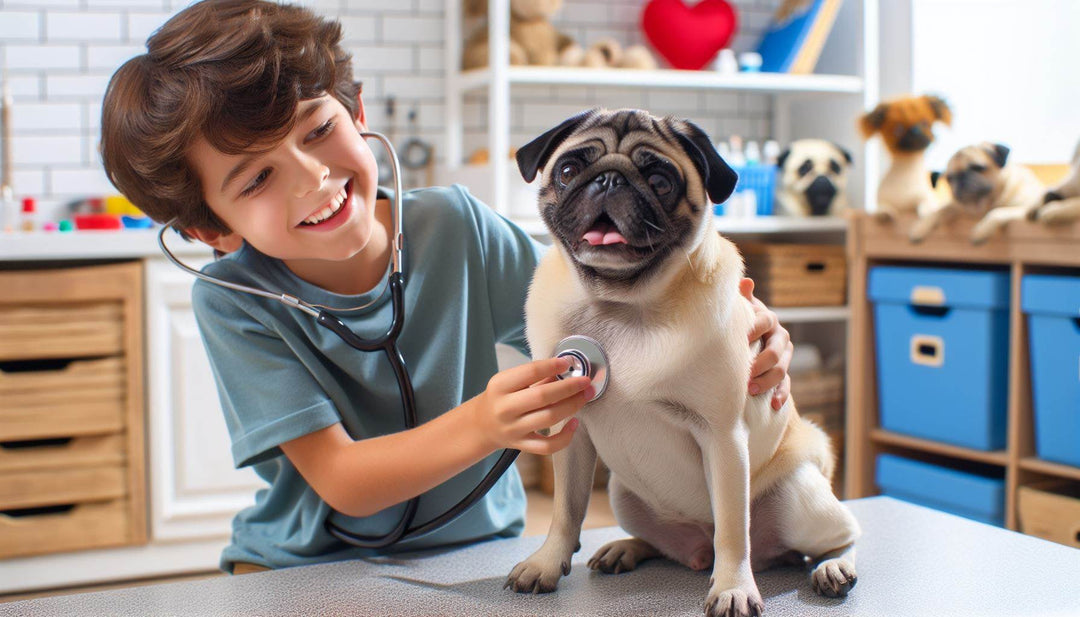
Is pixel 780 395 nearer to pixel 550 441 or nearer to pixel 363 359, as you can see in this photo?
pixel 550 441

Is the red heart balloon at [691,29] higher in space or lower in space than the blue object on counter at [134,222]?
higher

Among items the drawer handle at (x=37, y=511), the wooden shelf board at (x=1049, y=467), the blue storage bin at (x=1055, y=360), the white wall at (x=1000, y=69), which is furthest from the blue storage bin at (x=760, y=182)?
the drawer handle at (x=37, y=511)

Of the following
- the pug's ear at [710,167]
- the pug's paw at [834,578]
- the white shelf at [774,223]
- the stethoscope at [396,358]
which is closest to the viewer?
the pug's ear at [710,167]

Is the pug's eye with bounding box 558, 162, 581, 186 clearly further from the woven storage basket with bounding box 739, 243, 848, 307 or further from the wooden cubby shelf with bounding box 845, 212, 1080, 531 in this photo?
the woven storage basket with bounding box 739, 243, 848, 307

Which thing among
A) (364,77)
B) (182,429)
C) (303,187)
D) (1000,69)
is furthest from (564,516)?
(1000,69)

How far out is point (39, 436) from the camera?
6.69 ft

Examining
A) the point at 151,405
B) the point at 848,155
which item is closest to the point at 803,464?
the point at 151,405

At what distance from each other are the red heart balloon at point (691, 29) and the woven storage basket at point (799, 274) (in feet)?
1.88

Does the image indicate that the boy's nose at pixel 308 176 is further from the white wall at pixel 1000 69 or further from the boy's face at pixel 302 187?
the white wall at pixel 1000 69

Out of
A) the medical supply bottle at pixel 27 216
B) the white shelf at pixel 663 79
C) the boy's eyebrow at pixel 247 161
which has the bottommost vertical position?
the boy's eyebrow at pixel 247 161

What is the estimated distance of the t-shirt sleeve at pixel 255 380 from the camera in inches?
36.8

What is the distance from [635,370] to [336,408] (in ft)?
1.31

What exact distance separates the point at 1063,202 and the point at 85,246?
77.9 inches

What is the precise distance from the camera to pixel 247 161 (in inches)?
35.4
